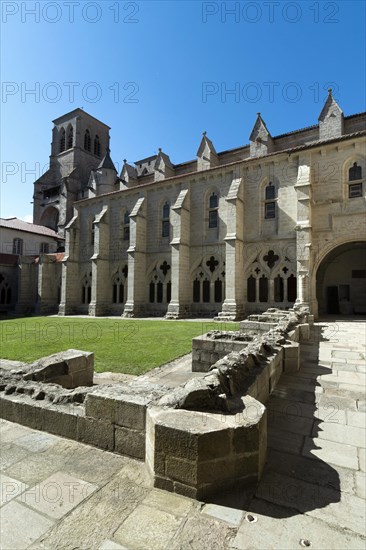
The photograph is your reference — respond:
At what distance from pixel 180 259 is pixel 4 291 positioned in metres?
21.4

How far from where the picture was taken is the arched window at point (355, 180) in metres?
16.1

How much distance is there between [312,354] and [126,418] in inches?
249

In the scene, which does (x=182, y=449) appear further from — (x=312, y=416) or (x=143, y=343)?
(x=143, y=343)

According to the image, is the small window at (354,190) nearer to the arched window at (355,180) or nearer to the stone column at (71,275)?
the arched window at (355,180)

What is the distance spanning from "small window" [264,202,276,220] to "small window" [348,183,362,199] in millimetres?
4411

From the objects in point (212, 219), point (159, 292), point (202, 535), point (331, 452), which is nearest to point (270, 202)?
point (212, 219)

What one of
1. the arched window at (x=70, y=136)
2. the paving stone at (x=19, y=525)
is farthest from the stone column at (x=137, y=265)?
the arched window at (x=70, y=136)

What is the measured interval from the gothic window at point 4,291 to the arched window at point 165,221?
1897 centimetres

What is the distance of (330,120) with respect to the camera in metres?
20.5

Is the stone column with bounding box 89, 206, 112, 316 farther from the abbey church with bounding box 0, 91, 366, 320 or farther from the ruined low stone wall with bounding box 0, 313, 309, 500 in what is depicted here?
the ruined low stone wall with bounding box 0, 313, 309, 500

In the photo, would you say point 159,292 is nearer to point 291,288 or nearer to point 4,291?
point 291,288

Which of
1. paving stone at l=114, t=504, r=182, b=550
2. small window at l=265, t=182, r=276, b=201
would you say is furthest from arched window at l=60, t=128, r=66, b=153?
paving stone at l=114, t=504, r=182, b=550

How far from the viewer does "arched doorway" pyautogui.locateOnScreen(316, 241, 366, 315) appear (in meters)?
20.8

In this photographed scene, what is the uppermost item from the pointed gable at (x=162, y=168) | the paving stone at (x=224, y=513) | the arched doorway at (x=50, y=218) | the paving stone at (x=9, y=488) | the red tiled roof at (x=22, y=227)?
the pointed gable at (x=162, y=168)
